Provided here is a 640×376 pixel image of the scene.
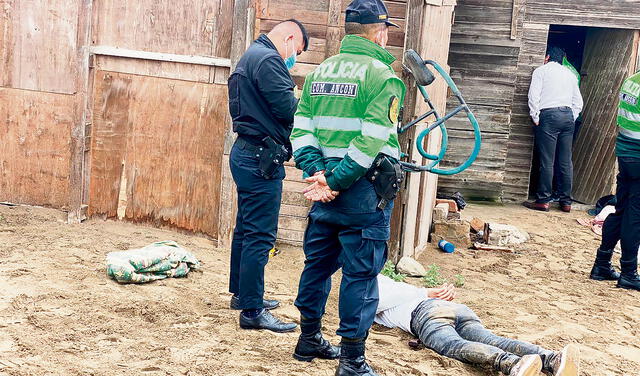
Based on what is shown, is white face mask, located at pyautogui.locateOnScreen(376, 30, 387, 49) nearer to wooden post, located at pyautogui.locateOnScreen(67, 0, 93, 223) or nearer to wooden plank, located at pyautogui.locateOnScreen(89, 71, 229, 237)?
wooden plank, located at pyautogui.locateOnScreen(89, 71, 229, 237)

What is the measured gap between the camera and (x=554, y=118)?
1109 cm

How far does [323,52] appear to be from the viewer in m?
7.02

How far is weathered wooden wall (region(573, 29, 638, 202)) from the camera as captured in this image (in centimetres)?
1132

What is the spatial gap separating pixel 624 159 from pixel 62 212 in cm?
540

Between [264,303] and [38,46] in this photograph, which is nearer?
[264,303]

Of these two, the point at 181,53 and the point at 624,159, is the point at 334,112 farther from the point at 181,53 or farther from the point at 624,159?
the point at 624,159

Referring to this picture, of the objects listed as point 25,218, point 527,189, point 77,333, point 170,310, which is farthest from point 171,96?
point 527,189

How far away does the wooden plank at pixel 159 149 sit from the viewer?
7.23 metres

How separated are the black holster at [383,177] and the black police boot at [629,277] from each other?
4.09m

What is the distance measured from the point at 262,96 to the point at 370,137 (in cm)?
124

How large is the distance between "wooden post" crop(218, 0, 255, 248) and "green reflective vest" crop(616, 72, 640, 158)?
140 inches

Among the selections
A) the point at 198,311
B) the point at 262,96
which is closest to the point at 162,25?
the point at 262,96

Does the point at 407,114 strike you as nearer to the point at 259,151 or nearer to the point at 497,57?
the point at 259,151

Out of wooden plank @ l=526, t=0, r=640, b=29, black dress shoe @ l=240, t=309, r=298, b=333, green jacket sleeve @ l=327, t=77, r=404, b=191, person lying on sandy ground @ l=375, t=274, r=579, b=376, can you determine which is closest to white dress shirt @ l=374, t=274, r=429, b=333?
person lying on sandy ground @ l=375, t=274, r=579, b=376
